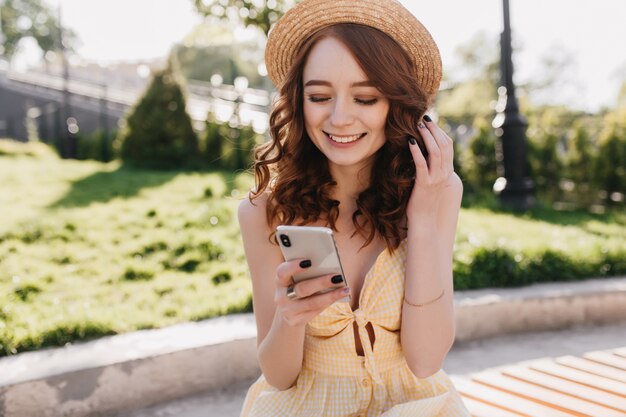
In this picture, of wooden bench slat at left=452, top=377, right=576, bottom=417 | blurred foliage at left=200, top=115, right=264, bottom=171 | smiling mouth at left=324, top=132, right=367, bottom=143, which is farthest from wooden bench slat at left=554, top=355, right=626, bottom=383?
blurred foliage at left=200, top=115, right=264, bottom=171

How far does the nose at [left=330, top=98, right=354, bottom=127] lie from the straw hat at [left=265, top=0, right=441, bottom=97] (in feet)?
1.00

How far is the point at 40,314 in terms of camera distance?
11.5 feet

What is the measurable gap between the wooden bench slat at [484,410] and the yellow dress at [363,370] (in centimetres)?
37

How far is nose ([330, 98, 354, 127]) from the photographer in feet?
6.13

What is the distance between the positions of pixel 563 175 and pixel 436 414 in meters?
9.45

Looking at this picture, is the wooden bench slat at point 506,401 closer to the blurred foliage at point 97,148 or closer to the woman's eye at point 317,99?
the woman's eye at point 317,99

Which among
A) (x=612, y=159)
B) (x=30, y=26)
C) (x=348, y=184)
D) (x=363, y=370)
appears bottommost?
(x=363, y=370)

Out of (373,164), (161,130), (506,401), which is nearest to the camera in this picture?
(373,164)

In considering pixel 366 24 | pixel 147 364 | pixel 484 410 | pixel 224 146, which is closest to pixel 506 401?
pixel 484 410

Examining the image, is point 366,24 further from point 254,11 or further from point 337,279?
point 254,11

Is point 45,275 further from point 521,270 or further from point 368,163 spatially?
point 521,270

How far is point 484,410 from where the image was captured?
2299mm

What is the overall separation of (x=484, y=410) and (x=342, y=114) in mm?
1372

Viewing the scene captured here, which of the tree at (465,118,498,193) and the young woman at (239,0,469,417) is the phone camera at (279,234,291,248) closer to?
the young woman at (239,0,469,417)
